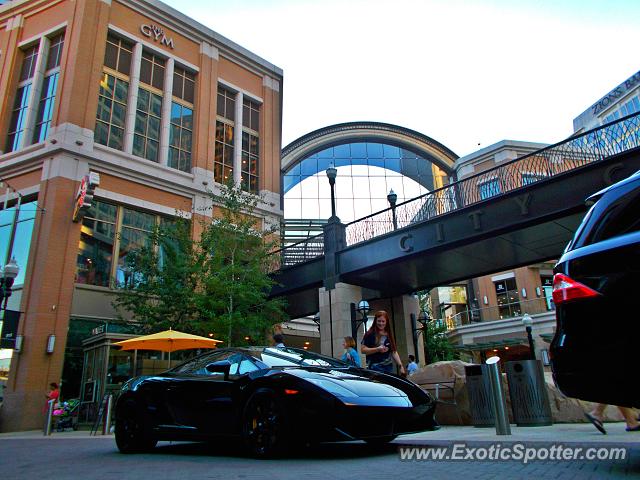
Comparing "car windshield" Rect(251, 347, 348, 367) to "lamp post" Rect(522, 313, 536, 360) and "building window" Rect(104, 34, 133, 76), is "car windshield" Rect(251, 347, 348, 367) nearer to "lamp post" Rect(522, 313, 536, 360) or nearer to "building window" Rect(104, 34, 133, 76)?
"lamp post" Rect(522, 313, 536, 360)

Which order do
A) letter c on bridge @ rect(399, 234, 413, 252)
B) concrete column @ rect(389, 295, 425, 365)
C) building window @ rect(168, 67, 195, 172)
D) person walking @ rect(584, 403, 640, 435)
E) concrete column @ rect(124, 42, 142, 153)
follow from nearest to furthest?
person walking @ rect(584, 403, 640, 435) < letter c on bridge @ rect(399, 234, 413, 252) < concrete column @ rect(389, 295, 425, 365) < concrete column @ rect(124, 42, 142, 153) < building window @ rect(168, 67, 195, 172)

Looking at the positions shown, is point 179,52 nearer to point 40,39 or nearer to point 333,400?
point 40,39

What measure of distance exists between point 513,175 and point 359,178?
32.9m

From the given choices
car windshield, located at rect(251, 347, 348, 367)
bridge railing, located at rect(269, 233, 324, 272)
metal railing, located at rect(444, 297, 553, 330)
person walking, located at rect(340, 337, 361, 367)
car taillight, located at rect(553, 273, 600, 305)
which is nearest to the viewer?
car taillight, located at rect(553, 273, 600, 305)

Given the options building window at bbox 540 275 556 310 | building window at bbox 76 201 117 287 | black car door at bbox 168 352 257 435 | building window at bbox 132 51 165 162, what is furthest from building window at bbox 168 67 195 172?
building window at bbox 540 275 556 310

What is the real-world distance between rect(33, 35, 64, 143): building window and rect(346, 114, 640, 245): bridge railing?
1493 centimetres

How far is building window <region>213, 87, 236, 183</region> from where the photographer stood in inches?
1098

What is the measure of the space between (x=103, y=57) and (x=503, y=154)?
2943 cm

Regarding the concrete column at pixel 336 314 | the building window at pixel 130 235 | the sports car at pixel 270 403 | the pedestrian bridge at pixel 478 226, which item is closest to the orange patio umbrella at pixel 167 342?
the concrete column at pixel 336 314

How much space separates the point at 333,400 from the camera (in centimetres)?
467

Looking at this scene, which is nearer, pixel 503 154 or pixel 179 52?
pixel 179 52

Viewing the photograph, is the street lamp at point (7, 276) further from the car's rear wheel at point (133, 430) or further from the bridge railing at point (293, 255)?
the bridge railing at point (293, 255)

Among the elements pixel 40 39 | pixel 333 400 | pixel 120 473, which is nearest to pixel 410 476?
pixel 333 400

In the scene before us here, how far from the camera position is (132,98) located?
2459cm
